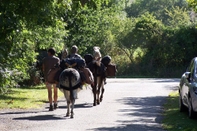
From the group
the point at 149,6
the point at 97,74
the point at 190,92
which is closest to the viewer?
the point at 190,92

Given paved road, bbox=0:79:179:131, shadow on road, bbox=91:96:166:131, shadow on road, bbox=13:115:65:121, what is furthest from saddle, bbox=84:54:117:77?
shadow on road, bbox=13:115:65:121

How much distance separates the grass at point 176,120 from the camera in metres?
14.0

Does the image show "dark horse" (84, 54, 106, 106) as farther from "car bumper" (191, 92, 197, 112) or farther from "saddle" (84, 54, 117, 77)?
"car bumper" (191, 92, 197, 112)

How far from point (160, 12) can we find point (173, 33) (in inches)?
2078

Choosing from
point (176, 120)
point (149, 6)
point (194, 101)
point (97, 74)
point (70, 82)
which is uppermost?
point (149, 6)

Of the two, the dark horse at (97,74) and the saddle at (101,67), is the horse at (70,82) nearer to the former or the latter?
the dark horse at (97,74)

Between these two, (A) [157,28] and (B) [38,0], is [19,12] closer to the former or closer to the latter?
(B) [38,0]

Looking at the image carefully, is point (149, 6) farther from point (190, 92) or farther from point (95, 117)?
point (190, 92)

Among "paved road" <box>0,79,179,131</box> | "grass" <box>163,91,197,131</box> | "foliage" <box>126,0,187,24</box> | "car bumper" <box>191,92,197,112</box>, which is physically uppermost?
"foliage" <box>126,0,187,24</box>

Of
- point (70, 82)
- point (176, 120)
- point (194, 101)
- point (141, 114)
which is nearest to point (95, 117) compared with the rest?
point (70, 82)

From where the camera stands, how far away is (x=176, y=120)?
1572 centimetres

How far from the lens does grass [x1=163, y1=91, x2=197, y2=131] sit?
14.0 meters

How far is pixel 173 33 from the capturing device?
5134 centimetres

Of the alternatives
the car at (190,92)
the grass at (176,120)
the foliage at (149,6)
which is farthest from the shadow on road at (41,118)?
the foliage at (149,6)
